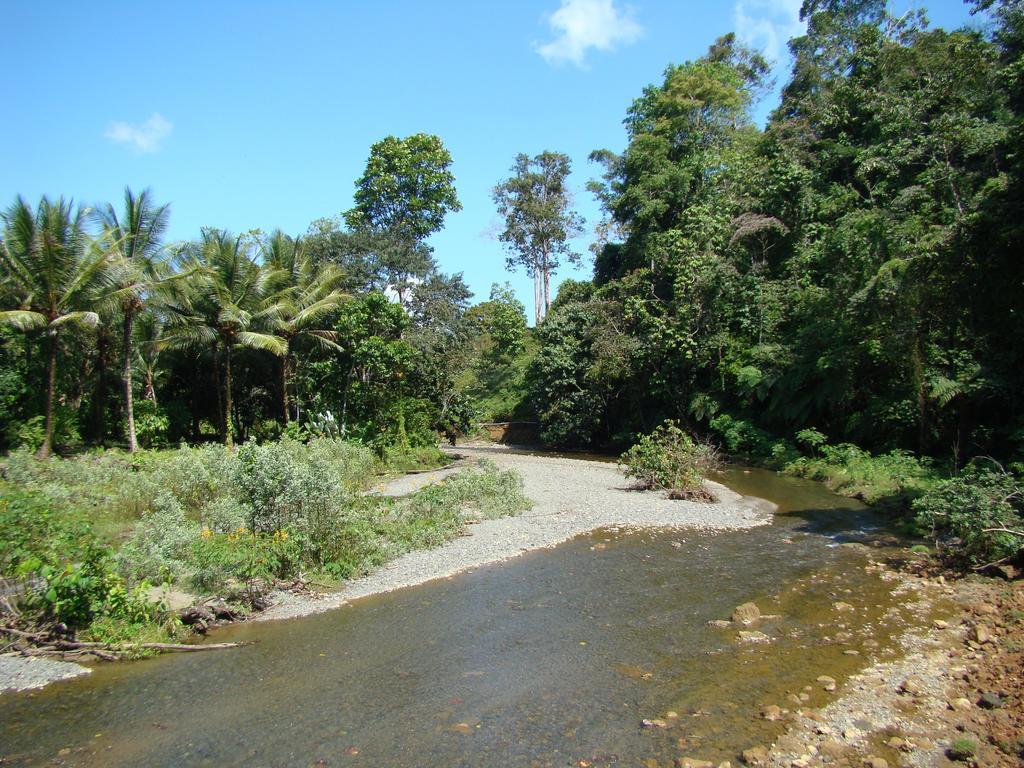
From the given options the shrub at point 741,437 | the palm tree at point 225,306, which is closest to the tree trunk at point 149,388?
the palm tree at point 225,306

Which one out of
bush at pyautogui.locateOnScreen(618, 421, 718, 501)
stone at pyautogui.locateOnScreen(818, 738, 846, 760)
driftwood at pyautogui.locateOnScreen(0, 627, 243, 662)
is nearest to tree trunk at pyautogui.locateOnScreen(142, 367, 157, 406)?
bush at pyautogui.locateOnScreen(618, 421, 718, 501)

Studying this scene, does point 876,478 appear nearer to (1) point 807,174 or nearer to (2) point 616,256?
(1) point 807,174

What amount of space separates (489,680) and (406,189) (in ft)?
125

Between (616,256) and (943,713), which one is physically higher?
(616,256)

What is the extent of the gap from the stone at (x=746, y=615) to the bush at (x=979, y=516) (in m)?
3.86

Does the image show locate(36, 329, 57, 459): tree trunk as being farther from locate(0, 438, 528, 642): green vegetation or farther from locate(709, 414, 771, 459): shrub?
locate(709, 414, 771, 459): shrub

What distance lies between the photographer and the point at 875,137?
27656 mm

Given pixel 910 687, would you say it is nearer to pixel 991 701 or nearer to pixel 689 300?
pixel 991 701

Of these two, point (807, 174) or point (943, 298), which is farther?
point (807, 174)

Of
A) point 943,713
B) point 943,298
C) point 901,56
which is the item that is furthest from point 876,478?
point 901,56

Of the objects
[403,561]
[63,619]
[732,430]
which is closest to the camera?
[63,619]

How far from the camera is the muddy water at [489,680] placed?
5.94m

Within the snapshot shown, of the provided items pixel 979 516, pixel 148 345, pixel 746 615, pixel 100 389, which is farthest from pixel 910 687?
pixel 100 389

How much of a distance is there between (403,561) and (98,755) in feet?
21.0
